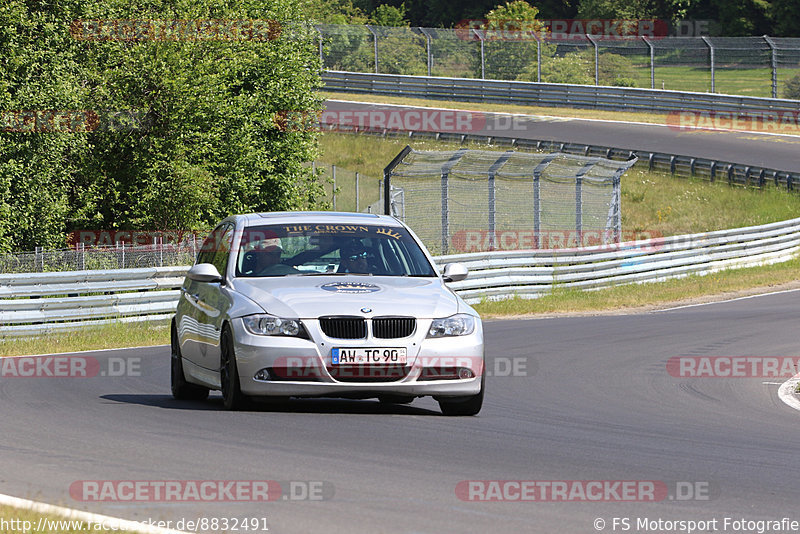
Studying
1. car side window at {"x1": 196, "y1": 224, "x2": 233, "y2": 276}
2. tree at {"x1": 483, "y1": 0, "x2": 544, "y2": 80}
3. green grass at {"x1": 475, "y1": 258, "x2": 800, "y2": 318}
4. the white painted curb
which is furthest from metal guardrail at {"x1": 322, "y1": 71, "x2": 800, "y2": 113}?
the white painted curb

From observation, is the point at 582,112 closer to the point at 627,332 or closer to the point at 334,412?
the point at 627,332

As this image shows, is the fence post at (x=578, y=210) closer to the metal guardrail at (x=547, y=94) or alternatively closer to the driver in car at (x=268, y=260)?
the driver in car at (x=268, y=260)

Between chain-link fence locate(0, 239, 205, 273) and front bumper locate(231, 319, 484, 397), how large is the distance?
11781mm

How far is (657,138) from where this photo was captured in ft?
148

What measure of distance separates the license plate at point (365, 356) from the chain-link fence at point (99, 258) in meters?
12.1

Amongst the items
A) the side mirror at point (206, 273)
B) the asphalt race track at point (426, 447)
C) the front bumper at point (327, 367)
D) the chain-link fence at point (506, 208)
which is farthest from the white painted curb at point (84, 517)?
the chain-link fence at point (506, 208)

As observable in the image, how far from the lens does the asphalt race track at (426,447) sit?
616 centimetres

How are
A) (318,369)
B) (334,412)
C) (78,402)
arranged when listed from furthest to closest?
1. (78,402)
2. (334,412)
3. (318,369)

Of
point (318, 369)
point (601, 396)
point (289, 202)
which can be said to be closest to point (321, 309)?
point (318, 369)

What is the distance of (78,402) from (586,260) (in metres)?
16.1

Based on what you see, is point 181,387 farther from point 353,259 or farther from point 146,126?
→ point 146,126

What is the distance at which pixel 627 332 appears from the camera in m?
18.4

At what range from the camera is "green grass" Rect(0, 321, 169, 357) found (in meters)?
17.0

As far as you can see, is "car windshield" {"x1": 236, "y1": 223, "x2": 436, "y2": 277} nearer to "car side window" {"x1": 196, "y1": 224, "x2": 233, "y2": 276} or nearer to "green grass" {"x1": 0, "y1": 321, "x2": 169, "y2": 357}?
"car side window" {"x1": 196, "y1": 224, "x2": 233, "y2": 276}
